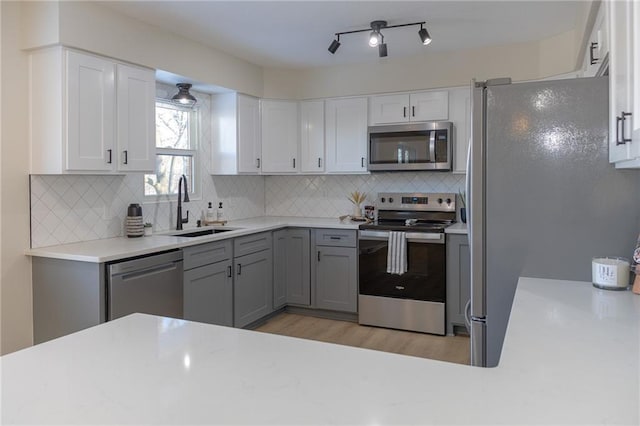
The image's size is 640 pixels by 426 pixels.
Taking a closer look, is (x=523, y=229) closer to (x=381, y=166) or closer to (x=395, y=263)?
(x=395, y=263)

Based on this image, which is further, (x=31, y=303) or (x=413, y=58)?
(x=413, y=58)

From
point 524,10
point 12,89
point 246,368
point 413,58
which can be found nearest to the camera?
point 246,368

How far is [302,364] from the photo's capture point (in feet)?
3.65

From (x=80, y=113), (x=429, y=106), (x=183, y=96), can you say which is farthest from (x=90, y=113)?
(x=429, y=106)

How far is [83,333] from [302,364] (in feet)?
2.30

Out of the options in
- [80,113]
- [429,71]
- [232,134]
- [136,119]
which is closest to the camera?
[80,113]

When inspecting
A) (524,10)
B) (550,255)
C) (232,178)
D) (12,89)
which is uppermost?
(524,10)

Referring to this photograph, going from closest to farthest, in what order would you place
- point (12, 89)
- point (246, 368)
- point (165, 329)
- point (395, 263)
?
point (246, 368) < point (165, 329) < point (12, 89) < point (395, 263)

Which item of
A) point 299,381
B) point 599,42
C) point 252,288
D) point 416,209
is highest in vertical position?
point 599,42

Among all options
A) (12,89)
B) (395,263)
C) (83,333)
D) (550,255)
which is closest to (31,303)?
(12,89)

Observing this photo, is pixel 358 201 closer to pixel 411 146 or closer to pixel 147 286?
pixel 411 146

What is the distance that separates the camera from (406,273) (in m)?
4.09

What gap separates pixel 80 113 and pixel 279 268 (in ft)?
7.38

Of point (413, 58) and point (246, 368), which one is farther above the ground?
point (413, 58)
